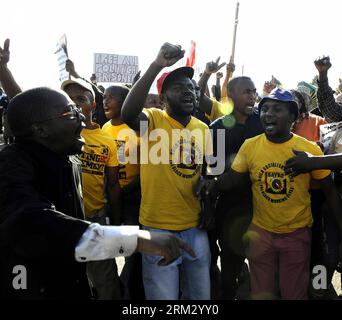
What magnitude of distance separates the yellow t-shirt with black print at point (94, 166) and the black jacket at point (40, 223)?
45.7 inches

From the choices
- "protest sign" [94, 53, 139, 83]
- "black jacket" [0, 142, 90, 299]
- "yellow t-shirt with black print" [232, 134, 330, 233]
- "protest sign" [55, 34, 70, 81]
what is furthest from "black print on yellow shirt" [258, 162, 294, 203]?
"protest sign" [94, 53, 139, 83]

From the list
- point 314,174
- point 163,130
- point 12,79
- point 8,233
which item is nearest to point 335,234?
point 314,174

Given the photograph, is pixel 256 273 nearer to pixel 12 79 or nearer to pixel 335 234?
pixel 335 234

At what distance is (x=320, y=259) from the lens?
11.0ft

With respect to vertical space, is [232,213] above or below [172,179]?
below

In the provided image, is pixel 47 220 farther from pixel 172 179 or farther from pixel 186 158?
pixel 186 158

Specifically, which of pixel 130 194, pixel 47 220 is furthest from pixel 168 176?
pixel 47 220

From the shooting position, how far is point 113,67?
9773 mm

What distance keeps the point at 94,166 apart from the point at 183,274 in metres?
1.17

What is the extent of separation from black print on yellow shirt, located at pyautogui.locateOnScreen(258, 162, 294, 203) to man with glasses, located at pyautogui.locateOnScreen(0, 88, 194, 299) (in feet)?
4.66

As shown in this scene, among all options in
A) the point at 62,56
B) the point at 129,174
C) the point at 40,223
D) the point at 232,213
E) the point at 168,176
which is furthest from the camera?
the point at 62,56

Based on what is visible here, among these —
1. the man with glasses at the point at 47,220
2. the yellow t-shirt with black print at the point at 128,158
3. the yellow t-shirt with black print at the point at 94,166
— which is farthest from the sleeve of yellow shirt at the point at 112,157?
the man with glasses at the point at 47,220

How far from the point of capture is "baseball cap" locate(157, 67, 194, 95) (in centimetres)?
287
